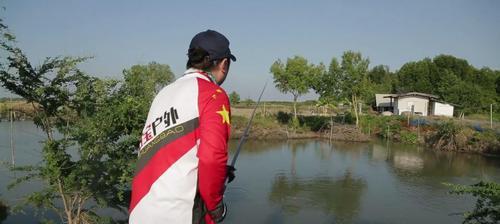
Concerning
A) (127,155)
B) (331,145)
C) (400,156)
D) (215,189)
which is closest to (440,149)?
(400,156)

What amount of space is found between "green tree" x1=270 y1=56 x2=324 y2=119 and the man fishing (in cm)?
2551

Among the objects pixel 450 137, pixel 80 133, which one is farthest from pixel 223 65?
pixel 450 137

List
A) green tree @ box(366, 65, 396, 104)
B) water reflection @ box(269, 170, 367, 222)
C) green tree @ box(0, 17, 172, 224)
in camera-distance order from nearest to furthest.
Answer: green tree @ box(0, 17, 172, 224), water reflection @ box(269, 170, 367, 222), green tree @ box(366, 65, 396, 104)

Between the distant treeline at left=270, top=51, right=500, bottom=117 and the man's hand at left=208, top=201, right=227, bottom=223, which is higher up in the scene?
the distant treeline at left=270, top=51, right=500, bottom=117

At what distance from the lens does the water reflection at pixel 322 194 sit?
10.1 meters

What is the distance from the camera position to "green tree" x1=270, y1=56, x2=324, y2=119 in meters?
27.1

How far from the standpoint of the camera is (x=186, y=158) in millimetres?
1347

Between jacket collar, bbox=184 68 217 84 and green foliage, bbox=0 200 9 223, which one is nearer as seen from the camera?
jacket collar, bbox=184 68 217 84

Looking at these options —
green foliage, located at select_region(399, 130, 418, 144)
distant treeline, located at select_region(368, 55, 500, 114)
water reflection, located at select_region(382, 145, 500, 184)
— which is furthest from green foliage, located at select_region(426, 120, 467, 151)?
distant treeline, located at select_region(368, 55, 500, 114)

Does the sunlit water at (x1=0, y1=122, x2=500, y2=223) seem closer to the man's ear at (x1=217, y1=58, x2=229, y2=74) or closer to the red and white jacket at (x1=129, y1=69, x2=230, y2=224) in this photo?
the man's ear at (x1=217, y1=58, x2=229, y2=74)

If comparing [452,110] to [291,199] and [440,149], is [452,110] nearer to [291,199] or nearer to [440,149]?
[440,149]

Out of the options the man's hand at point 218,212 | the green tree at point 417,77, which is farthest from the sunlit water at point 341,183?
the green tree at point 417,77

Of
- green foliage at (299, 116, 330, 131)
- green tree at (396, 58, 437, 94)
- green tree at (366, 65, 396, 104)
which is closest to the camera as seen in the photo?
green foliage at (299, 116, 330, 131)

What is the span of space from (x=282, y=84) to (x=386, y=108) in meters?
12.2
